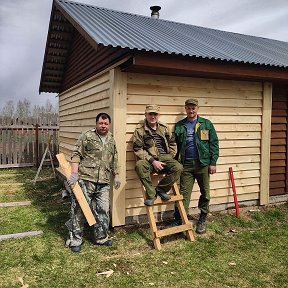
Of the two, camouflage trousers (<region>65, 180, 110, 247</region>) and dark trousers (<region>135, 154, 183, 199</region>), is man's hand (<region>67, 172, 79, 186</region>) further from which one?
dark trousers (<region>135, 154, 183, 199</region>)

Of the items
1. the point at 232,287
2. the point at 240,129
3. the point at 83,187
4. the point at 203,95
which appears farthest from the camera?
the point at 240,129

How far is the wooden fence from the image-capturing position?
13460 millimetres

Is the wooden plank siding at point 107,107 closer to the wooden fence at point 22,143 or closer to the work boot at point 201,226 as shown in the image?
the work boot at point 201,226

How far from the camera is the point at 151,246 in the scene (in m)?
5.11

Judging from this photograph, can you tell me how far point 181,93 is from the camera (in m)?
6.14

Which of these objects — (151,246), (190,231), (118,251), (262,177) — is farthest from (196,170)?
(262,177)

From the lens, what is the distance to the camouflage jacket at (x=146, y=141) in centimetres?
530

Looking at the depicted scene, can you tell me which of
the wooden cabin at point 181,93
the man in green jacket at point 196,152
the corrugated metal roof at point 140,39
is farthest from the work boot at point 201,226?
the corrugated metal roof at point 140,39

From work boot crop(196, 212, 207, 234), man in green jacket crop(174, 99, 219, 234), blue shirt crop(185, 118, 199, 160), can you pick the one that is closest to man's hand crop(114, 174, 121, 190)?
man in green jacket crop(174, 99, 219, 234)

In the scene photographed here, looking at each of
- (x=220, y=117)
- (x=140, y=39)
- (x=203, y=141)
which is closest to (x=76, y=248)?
(x=203, y=141)

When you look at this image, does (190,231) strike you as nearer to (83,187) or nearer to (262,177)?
(83,187)

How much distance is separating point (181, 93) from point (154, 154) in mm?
1488

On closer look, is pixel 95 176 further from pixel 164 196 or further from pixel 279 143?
pixel 279 143

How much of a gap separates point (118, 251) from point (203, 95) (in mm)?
3390
